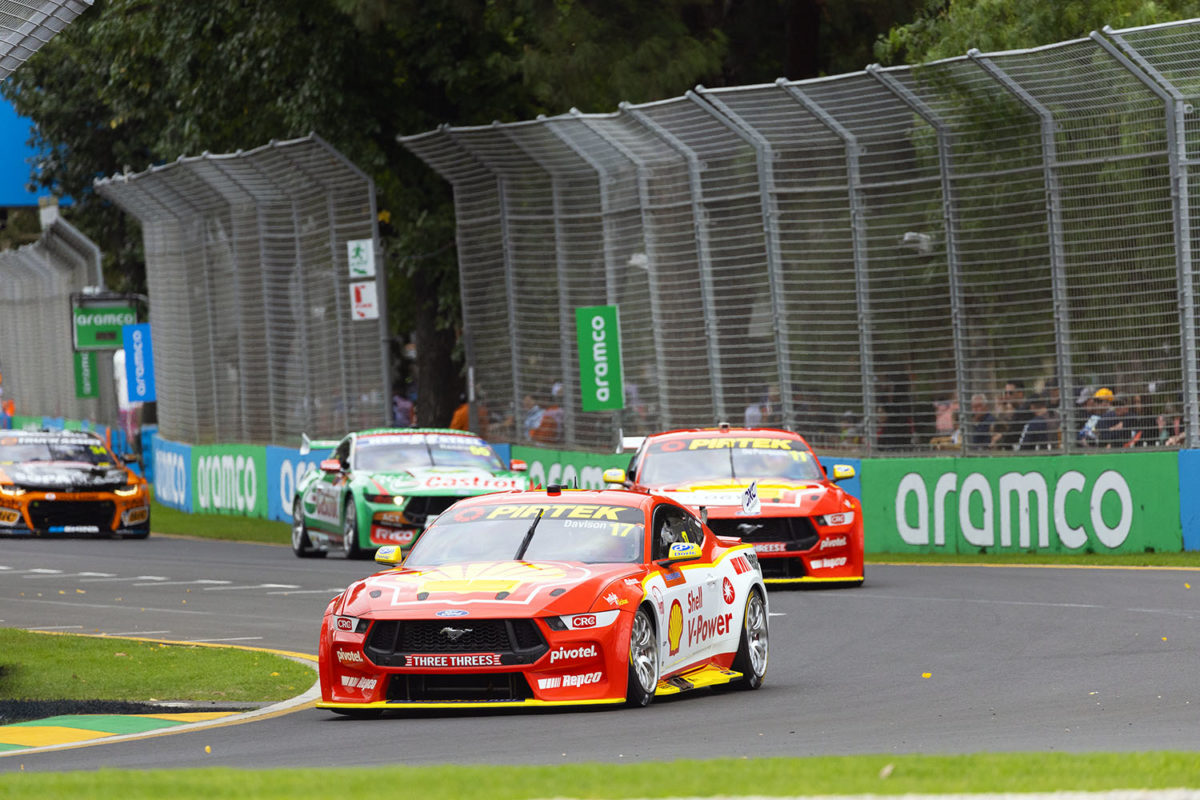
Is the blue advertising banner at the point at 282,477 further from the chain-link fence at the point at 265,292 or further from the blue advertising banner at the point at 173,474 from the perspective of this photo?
the blue advertising banner at the point at 173,474

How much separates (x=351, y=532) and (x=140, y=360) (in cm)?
1993

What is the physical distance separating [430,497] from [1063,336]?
6.94 m

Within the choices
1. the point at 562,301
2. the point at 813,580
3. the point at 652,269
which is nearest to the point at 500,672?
the point at 813,580

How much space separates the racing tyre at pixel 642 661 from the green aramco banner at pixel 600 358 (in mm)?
16119

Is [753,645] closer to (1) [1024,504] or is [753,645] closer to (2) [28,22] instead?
(2) [28,22]

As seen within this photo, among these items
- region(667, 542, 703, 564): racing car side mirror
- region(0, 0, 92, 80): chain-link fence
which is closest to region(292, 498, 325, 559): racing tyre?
region(0, 0, 92, 80): chain-link fence

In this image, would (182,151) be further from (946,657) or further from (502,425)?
(946,657)

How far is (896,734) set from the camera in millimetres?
9797

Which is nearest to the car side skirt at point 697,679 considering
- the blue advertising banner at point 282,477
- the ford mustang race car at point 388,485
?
the ford mustang race car at point 388,485

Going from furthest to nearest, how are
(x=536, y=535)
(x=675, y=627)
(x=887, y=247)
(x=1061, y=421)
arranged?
(x=887, y=247)
(x=1061, y=421)
(x=536, y=535)
(x=675, y=627)

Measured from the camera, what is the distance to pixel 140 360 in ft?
143

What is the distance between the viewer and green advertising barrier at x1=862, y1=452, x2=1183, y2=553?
2123 cm

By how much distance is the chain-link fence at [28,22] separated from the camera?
1373 cm

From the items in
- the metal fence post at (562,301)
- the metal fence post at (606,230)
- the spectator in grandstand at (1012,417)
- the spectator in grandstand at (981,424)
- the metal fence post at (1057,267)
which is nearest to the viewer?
the metal fence post at (1057,267)
